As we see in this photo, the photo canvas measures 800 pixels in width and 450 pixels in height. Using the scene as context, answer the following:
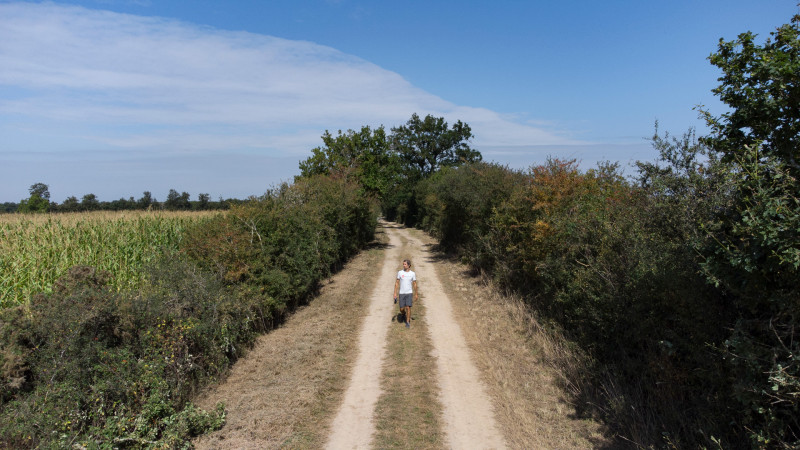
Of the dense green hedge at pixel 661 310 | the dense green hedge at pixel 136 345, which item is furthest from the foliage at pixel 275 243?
the dense green hedge at pixel 661 310

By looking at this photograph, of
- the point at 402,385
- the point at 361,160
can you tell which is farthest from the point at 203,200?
the point at 402,385

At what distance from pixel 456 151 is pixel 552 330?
51.5 m

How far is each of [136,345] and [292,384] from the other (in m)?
2.99

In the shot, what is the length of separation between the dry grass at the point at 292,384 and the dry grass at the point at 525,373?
300cm

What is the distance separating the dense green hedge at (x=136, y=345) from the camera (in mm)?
6664

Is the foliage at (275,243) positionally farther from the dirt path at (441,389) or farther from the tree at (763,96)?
the tree at (763,96)

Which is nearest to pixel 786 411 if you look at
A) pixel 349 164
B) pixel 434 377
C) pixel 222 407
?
pixel 434 377

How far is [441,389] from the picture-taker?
8445 mm

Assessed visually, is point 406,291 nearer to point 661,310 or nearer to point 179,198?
point 661,310

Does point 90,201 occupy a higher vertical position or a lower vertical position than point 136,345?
higher

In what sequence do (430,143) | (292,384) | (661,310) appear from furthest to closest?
(430,143) → (292,384) → (661,310)

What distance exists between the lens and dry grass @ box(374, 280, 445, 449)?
22.1 ft

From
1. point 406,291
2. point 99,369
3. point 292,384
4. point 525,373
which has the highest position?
point 406,291

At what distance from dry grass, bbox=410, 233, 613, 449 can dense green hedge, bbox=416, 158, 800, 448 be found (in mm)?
461
